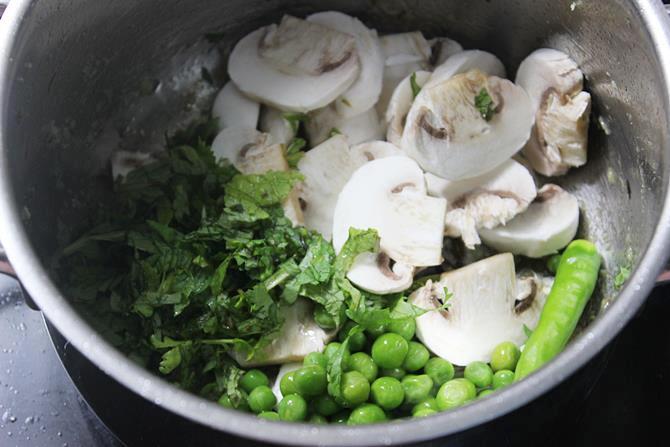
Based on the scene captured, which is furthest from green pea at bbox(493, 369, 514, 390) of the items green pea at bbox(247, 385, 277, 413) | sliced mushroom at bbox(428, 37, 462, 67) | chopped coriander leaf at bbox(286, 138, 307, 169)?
sliced mushroom at bbox(428, 37, 462, 67)

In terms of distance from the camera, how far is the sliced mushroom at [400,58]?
2.00 meters

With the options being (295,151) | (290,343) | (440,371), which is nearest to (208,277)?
(290,343)

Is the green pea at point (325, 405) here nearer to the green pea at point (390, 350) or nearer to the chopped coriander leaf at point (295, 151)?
the green pea at point (390, 350)

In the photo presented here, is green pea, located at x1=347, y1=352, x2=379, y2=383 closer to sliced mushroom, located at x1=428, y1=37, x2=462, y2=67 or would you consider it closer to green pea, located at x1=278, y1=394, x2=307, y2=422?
green pea, located at x1=278, y1=394, x2=307, y2=422

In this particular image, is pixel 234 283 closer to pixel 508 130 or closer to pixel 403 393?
pixel 403 393

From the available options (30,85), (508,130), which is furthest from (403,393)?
(30,85)

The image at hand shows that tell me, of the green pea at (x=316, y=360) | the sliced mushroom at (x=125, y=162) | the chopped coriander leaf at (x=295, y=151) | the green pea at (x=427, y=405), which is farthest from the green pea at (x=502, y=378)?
the sliced mushroom at (x=125, y=162)

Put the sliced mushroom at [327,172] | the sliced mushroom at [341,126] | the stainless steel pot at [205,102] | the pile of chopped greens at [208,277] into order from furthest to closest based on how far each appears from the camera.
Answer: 1. the sliced mushroom at [341,126]
2. the sliced mushroom at [327,172]
3. the pile of chopped greens at [208,277]
4. the stainless steel pot at [205,102]

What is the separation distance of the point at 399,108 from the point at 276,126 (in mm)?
327

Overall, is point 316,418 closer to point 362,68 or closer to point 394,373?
point 394,373

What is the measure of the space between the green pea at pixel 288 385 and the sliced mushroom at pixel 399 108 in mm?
668

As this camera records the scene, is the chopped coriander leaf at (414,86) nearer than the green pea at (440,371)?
No

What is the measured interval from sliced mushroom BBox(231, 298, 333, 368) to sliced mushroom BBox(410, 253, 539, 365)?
227 millimetres

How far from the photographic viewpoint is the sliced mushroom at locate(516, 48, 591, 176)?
1798 millimetres
